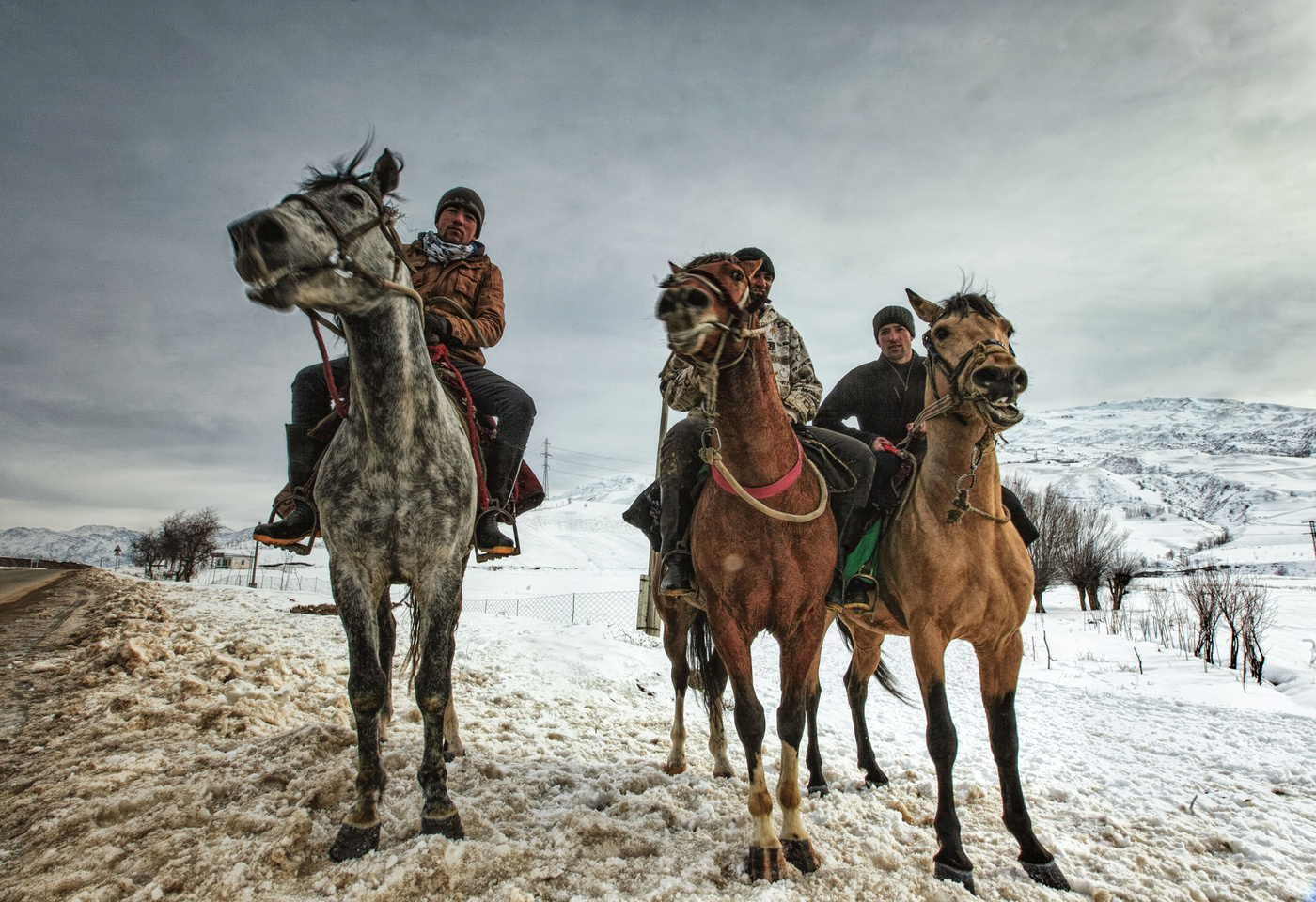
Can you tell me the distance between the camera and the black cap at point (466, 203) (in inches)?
191

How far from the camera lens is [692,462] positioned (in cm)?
400

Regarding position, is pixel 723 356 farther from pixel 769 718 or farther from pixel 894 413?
pixel 769 718

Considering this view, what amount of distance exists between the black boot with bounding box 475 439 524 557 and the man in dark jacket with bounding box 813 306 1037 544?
2.60m

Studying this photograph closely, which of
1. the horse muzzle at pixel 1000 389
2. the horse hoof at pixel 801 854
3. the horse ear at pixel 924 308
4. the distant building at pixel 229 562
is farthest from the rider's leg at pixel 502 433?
the distant building at pixel 229 562

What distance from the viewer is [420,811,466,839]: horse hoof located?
120 inches

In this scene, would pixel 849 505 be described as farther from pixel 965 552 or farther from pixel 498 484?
pixel 498 484

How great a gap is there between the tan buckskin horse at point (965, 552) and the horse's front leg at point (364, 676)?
9.34 ft

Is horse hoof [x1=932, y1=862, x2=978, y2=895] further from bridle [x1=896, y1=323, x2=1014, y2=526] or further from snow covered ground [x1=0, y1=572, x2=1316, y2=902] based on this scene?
bridle [x1=896, y1=323, x2=1014, y2=526]

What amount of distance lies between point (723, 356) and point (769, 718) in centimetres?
526

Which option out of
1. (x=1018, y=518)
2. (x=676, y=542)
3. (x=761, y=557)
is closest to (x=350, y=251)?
(x=676, y=542)

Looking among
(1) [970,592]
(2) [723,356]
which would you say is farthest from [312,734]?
(1) [970,592]

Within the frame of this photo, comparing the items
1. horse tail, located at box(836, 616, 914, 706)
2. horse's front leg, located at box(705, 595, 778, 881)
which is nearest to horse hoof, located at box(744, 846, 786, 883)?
horse's front leg, located at box(705, 595, 778, 881)

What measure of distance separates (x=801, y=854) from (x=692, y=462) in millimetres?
2224

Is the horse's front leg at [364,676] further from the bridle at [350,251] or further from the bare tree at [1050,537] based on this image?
the bare tree at [1050,537]
